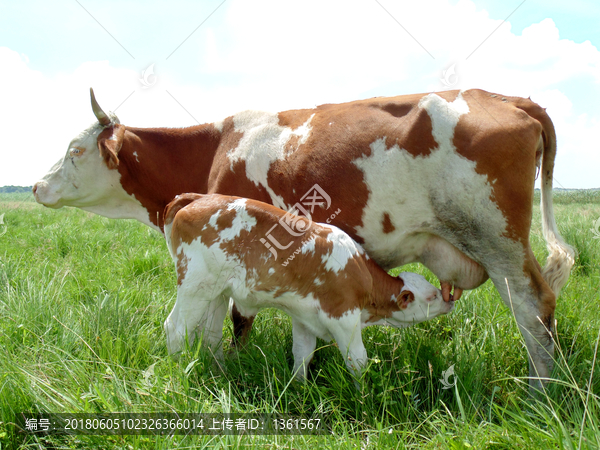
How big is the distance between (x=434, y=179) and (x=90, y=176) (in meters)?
3.55

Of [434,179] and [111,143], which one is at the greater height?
[111,143]

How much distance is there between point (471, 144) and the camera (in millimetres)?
3197

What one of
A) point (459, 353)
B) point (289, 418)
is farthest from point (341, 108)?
point (289, 418)

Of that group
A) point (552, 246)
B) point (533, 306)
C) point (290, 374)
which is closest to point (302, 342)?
point (290, 374)

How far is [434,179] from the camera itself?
3273mm

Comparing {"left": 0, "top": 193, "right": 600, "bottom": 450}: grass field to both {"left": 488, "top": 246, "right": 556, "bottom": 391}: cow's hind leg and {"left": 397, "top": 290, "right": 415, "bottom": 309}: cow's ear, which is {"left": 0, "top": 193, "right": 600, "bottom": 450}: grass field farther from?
{"left": 397, "top": 290, "right": 415, "bottom": 309}: cow's ear

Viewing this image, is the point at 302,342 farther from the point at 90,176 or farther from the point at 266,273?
the point at 90,176

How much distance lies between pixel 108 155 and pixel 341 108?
2485 mm

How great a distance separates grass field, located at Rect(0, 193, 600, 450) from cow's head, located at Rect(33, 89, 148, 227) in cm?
89

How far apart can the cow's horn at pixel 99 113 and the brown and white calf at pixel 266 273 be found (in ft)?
6.15

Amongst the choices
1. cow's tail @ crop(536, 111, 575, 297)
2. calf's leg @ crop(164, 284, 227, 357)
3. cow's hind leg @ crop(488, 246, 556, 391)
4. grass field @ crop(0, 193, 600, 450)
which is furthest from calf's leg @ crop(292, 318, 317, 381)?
cow's tail @ crop(536, 111, 575, 297)

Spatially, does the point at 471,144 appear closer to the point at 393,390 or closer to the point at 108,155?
the point at 393,390

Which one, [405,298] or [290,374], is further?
[405,298]

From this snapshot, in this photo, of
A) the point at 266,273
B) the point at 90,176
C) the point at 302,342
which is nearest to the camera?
the point at 266,273
